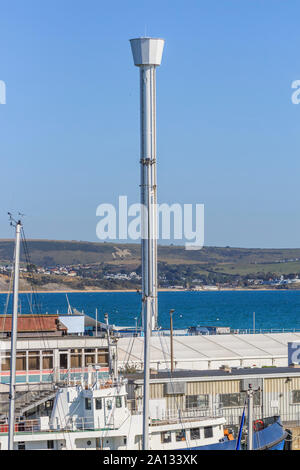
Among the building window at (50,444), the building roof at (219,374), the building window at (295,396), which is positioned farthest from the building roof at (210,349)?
the building window at (50,444)

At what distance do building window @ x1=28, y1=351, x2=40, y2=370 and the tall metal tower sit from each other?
147ft

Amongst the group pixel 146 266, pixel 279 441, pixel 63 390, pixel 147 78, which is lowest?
pixel 279 441

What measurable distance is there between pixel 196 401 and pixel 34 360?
726 cm

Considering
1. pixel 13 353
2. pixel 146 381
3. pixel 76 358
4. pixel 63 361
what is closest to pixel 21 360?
pixel 63 361

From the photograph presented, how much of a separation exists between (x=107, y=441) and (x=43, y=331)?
1012cm

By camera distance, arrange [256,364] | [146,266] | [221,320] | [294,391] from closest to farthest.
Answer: [294,391]
[256,364]
[146,266]
[221,320]

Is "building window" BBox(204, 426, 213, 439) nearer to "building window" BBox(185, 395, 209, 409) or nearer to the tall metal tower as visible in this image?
"building window" BBox(185, 395, 209, 409)

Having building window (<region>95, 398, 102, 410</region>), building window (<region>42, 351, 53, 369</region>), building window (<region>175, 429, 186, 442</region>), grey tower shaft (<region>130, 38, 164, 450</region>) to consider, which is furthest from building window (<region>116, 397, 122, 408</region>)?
grey tower shaft (<region>130, 38, 164, 450</region>)

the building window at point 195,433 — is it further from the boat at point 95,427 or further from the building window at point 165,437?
the building window at point 165,437

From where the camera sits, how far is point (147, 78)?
9050cm

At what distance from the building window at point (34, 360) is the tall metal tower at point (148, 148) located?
44.9 meters

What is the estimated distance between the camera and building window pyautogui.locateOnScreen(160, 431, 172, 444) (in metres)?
34.5

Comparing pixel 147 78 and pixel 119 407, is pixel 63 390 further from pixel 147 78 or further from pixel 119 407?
pixel 147 78

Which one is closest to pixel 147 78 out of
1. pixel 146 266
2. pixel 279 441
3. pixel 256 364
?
pixel 146 266
